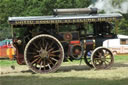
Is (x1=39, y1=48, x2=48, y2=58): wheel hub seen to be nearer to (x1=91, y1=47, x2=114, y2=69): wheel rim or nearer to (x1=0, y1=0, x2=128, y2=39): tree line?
(x1=91, y1=47, x2=114, y2=69): wheel rim

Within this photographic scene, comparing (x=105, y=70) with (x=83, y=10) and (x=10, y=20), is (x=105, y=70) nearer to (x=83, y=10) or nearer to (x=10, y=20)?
(x=83, y=10)

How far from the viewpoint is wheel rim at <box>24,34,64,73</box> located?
12305 mm

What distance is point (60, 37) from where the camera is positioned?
12.8 m

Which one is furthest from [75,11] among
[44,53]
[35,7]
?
[35,7]

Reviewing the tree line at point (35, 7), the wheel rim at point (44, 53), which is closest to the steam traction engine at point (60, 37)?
the wheel rim at point (44, 53)

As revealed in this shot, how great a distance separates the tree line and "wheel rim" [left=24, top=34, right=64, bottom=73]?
3041 centimetres

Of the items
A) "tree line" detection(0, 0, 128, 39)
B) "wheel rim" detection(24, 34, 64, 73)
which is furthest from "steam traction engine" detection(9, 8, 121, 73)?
"tree line" detection(0, 0, 128, 39)

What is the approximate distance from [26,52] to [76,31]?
8.06ft

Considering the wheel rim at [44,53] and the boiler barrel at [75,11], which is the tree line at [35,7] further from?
the wheel rim at [44,53]

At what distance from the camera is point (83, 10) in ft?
42.5

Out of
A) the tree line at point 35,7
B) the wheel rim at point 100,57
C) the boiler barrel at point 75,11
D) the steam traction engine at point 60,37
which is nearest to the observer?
the steam traction engine at point 60,37

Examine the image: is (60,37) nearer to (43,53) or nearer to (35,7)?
(43,53)

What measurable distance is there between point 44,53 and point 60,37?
3.47 ft

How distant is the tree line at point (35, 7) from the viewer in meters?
43.7
